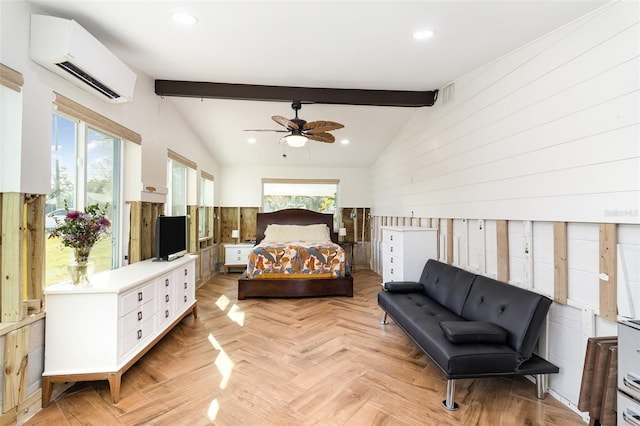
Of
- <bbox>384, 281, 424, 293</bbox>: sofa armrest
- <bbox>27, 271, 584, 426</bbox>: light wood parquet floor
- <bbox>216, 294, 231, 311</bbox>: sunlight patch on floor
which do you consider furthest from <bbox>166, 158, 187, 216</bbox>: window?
<bbox>384, 281, 424, 293</bbox>: sofa armrest

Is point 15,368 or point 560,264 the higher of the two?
point 560,264

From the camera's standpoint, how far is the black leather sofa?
2035 mm

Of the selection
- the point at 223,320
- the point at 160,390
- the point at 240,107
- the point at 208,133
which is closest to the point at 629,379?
the point at 160,390

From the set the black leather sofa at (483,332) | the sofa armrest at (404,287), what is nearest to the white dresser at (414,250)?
the sofa armrest at (404,287)

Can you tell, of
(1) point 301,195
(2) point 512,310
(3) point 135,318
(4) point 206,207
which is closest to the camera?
(2) point 512,310

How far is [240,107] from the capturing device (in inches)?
176

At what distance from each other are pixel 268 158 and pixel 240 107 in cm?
213

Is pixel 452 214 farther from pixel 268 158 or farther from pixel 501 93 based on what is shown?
pixel 268 158

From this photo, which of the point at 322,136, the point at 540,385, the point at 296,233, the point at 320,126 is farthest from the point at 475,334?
the point at 296,233

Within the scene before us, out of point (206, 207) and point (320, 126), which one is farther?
point (206, 207)

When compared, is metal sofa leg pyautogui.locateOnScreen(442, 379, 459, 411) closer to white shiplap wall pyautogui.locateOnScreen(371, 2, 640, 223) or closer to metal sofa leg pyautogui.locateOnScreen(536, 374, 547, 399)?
metal sofa leg pyautogui.locateOnScreen(536, 374, 547, 399)

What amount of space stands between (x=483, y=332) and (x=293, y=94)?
3.24m

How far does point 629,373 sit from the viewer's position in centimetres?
147

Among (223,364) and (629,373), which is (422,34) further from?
(223,364)
